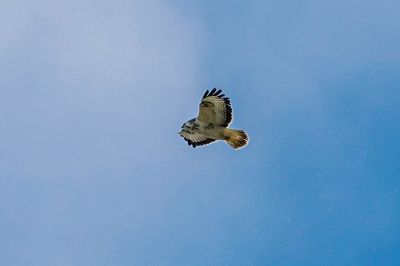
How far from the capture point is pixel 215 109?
37.3m

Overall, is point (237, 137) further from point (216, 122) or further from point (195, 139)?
point (195, 139)

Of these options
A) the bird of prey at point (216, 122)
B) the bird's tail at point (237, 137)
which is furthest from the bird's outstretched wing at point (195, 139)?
the bird's tail at point (237, 137)

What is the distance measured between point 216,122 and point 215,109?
1.77 feet

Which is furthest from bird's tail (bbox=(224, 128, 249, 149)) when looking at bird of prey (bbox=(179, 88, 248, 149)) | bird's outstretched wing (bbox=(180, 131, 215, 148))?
bird's outstretched wing (bbox=(180, 131, 215, 148))

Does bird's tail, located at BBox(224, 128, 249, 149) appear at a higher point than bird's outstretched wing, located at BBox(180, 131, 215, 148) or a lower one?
lower

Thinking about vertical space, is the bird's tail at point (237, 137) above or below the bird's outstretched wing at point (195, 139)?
below

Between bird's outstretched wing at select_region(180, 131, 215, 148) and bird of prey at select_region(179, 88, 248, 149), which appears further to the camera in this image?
bird's outstretched wing at select_region(180, 131, 215, 148)

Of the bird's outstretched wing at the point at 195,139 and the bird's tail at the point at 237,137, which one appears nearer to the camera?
the bird's tail at the point at 237,137

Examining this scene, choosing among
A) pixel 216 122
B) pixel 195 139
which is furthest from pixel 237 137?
pixel 195 139

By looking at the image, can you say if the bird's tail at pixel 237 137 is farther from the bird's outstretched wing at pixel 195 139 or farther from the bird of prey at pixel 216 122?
the bird's outstretched wing at pixel 195 139

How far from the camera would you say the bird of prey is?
122 ft

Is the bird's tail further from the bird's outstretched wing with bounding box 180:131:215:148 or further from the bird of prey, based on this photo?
the bird's outstretched wing with bounding box 180:131:215:148

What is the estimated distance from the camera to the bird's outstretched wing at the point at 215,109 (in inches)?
1459

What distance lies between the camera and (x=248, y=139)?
37.5 m
